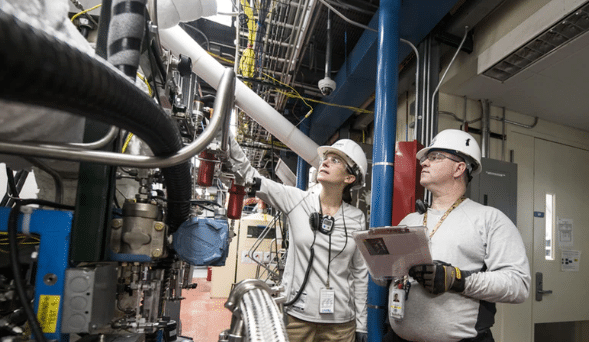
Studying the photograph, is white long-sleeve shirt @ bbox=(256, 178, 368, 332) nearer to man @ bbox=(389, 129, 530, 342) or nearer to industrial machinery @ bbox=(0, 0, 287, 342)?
man @ bbox=(389, 129, 530, 342)

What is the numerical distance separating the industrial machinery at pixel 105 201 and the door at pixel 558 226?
323 cm

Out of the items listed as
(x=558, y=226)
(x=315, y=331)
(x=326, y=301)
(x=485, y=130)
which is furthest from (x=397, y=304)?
(x=558, y=226)

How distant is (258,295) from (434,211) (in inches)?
47.6

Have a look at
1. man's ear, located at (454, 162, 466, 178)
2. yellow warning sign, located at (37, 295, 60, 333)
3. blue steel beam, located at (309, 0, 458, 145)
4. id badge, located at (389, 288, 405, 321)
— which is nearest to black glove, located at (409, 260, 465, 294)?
id badge, located at (389, 288, 405, 321)

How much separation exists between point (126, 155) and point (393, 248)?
1.13 meters

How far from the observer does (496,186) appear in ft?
8.39

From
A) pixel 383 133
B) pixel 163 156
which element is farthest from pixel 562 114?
pixel 163 156

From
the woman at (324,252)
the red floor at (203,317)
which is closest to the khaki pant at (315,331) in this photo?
the woman at (324,252)

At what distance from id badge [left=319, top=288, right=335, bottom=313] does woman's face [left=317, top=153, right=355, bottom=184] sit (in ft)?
2.08

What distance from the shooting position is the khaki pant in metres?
1.69

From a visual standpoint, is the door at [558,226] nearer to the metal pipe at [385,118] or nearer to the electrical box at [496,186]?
the electrical box at [496,186]

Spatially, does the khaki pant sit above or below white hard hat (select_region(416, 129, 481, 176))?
below

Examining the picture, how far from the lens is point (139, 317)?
1030 millimetres

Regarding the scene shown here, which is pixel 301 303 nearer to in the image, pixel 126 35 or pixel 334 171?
pixel 334 171
